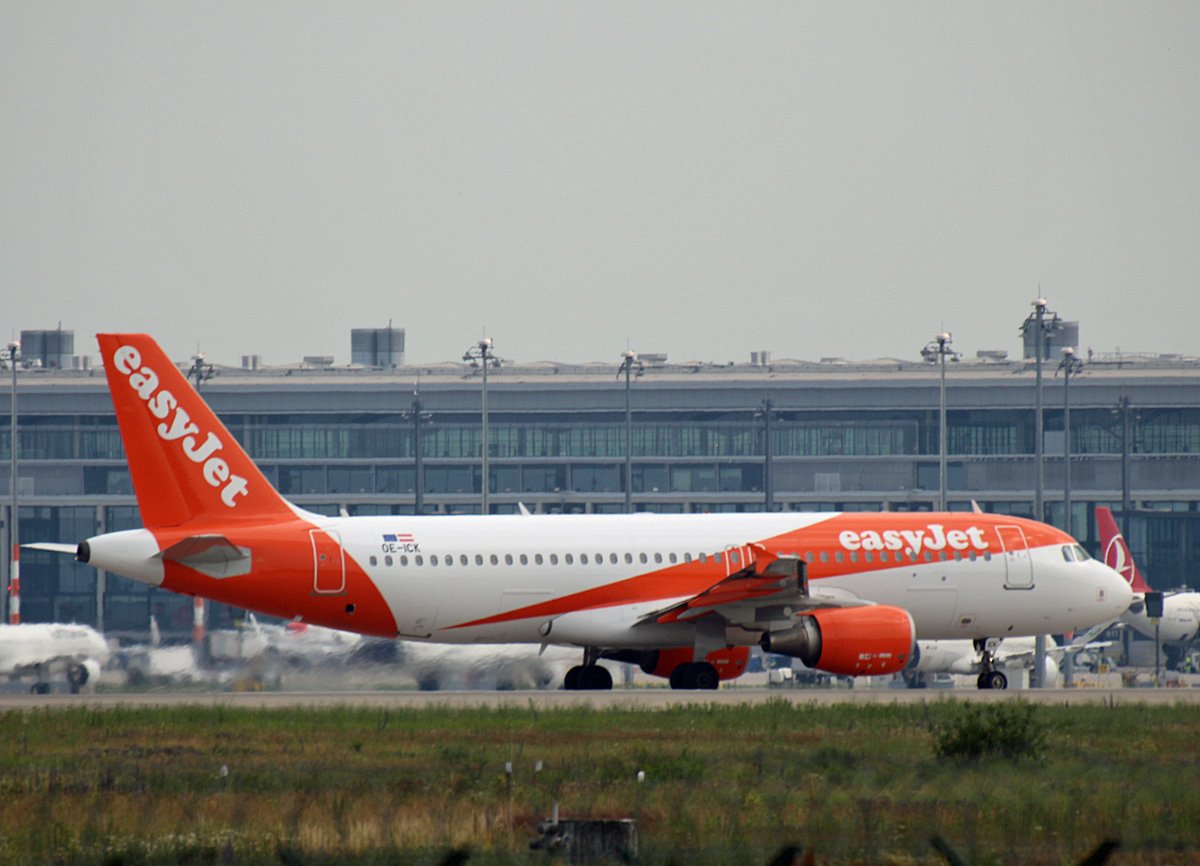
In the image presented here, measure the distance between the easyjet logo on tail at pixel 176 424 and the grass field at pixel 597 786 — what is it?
21.6 feet

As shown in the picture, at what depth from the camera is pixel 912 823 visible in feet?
53.1

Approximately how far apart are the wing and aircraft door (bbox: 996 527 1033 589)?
15.1 feet

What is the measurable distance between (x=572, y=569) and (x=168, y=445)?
8996 mm

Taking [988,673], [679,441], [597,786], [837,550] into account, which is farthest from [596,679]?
[679,441]

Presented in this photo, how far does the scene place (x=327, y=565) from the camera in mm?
32625

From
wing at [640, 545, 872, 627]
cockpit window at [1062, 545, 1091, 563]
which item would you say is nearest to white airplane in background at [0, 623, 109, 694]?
wing at [640, 545, 872, 627]

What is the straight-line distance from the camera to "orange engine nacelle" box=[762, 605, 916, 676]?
3244 cm

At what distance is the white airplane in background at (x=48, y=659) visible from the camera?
44.1 m

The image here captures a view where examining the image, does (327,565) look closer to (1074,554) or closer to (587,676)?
(587,676)

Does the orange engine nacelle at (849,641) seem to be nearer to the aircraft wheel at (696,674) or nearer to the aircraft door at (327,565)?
the aircraft wheel at (696,674)

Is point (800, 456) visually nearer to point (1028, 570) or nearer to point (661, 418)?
point (661, 418)

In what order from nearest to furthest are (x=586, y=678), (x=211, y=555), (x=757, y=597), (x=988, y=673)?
(x=211, y=555)
(x=757, y=597)
(x=586, y=678)
(x=988, y=673)

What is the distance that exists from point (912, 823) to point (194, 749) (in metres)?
11.5

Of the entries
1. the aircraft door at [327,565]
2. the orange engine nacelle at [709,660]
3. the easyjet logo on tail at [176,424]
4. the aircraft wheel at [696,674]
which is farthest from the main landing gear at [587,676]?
the easyjet logo on tail at [176,424]
